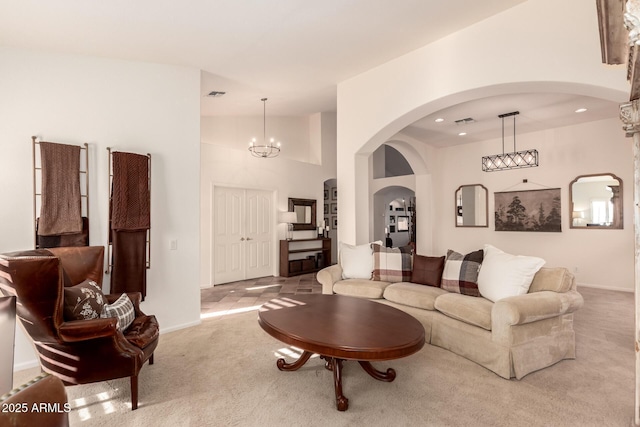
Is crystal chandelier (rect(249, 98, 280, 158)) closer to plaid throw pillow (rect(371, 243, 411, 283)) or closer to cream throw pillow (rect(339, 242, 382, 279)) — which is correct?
cream throw pillow (rect(339, 242, 382, 279))

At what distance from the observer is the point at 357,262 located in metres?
4.21

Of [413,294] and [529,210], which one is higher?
[529,210]

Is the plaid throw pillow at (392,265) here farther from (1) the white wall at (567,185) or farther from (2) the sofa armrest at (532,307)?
(1) the white wall at (567,185)

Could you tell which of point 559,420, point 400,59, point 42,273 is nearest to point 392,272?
point 559,420

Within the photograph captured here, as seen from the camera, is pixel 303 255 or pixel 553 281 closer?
pixel 553 281

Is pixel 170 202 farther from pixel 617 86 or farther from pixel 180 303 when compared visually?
pixel 617 86

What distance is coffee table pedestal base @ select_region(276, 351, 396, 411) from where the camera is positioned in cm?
216

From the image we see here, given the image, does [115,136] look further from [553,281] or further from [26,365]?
[553,281]

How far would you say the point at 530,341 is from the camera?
2.63 metres

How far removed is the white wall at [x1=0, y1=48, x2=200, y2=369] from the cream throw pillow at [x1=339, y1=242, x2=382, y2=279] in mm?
1899

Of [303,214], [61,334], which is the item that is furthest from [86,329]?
[303,214]

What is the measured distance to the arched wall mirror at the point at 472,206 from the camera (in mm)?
7270

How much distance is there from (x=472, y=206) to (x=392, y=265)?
4349 millimetres

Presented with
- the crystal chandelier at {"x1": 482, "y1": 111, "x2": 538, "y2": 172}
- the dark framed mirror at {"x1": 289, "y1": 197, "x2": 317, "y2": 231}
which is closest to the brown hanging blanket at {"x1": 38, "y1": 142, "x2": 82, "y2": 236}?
the dark framed mirror at {"x1": 289, "y1": 197, "x2": 317, "y2": 231}
